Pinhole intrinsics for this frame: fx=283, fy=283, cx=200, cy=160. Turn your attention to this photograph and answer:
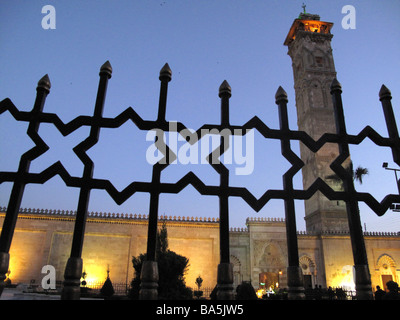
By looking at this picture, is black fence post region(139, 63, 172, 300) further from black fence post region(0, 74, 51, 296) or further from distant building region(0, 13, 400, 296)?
distant building region(0, 13, 400, 296)

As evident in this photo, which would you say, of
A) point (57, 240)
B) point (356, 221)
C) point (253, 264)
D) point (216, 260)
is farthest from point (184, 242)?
point (356, 221)

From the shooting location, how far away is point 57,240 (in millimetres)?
21531

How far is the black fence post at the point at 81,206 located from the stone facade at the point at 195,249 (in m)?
18.9

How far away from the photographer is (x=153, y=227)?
4.03m

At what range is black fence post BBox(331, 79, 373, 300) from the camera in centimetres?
413

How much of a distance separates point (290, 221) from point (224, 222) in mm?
1014

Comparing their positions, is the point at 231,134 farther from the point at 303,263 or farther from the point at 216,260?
the point at 303,263

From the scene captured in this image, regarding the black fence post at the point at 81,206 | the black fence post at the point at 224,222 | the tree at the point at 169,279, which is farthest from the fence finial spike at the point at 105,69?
the tree at the point at 169,279

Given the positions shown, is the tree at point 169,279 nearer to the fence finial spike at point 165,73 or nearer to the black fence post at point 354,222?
the black fence post at point 354,222

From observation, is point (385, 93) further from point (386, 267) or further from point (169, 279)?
point (386, 267)

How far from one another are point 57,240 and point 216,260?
484 inches

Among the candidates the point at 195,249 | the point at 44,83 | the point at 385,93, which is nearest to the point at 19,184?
the point at 44,83

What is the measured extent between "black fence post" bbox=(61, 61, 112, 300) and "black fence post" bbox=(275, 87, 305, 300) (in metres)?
2.87

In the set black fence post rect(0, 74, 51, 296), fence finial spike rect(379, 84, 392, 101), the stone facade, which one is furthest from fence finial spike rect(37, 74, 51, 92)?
the stone facade
